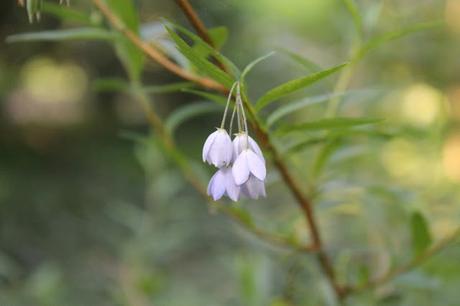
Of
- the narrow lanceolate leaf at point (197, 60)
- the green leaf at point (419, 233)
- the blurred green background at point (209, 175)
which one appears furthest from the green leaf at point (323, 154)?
the narrow lanceolate leaf at point (197, 60)

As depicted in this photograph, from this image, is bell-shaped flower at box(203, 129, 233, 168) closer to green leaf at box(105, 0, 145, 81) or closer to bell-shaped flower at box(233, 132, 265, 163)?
bell-shaped flower at box(233, 132, 265, 163)

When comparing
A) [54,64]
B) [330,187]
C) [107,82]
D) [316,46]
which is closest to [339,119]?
[330,187]

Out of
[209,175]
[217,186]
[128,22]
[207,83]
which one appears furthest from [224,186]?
[209,175]

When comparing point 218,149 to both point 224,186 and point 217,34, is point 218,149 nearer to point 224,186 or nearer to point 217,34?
point 224,186

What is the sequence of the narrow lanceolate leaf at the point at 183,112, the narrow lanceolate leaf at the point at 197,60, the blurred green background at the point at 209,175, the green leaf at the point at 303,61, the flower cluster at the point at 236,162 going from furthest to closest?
the blurred green background at the point at 209,175 → the narrow lanceolate leaf at the point at 183,112 → the green leaf at the point at 303,61 → the flower cluster at the point at 236,162 → the narrow lanceolate leaf at the point at 197,60

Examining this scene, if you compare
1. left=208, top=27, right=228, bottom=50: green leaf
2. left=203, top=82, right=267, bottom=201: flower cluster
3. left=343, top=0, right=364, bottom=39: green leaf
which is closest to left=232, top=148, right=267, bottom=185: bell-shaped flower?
left=203, top=82, right=267, bottom=201: flower cluster

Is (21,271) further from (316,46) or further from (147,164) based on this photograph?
(316,46)

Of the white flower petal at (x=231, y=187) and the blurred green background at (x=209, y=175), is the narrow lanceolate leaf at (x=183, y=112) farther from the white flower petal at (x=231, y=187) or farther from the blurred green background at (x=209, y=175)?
the white flower petal at (x=231, y=187)
